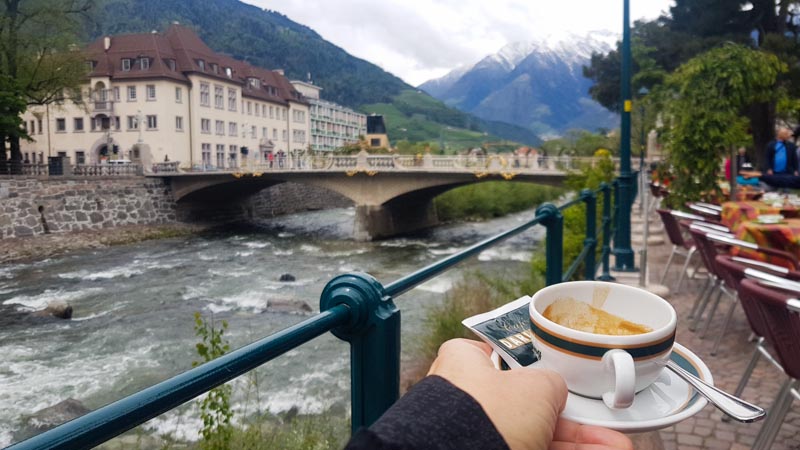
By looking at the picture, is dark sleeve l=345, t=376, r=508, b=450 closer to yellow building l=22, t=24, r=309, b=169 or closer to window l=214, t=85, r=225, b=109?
yellow building l=22, t=24, r=309, b=169

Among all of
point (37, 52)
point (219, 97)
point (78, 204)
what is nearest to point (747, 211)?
point (78, 204)

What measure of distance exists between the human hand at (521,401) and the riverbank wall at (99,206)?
2923 centimetres

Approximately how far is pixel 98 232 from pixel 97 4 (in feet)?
48.2

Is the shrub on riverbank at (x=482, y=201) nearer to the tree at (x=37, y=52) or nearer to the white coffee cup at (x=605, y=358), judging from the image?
the tree at (x=37, y=52)

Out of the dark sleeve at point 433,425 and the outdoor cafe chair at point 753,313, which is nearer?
the dark sleeve at point 433,425

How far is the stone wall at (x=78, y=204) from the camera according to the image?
26875mm

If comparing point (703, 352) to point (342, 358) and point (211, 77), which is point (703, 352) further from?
point (211, 77)

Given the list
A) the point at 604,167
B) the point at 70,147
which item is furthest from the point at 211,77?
the point at 604,167

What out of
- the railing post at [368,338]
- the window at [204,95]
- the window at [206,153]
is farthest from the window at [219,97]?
the railing post at [368,338]

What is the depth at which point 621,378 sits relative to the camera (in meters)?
0.90

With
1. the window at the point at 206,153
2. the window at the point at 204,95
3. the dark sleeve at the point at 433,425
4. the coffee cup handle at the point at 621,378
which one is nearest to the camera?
the dark sleeve at the point at 433,425

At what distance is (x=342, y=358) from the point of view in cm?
892

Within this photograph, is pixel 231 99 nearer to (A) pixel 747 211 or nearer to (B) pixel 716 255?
(A) pixel 747 211

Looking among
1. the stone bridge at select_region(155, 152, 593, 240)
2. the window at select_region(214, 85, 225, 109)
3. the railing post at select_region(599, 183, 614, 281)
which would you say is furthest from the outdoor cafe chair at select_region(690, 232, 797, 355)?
the window at select_region(214, 85, 225, 109)
